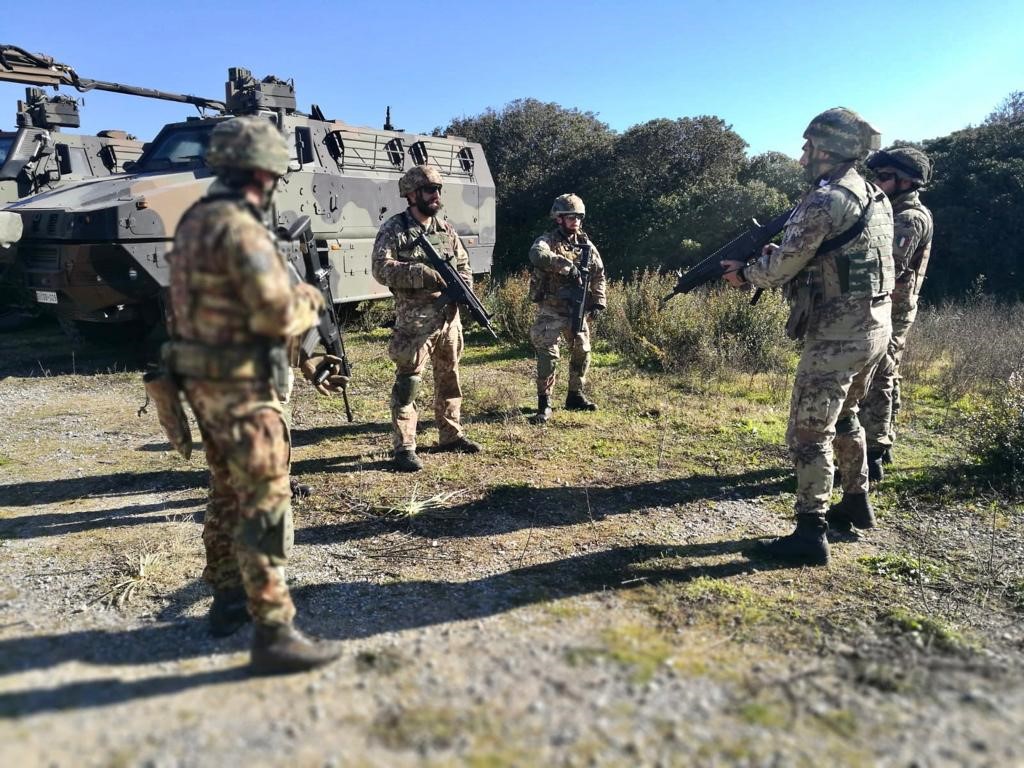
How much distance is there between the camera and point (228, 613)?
114 inches

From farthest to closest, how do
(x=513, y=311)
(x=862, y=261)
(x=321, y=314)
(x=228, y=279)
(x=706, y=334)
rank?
(x=513, y=311)
(x=706, y=334)
(x=321, y=314)
(x=862, y=261)
(x=228, y=279)

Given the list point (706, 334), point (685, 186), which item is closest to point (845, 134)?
point (706, 334)

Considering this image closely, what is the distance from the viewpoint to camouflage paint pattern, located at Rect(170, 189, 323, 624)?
92.5 inches

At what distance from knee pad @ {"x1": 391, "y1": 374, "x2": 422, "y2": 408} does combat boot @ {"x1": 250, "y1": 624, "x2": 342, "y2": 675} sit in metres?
2.52

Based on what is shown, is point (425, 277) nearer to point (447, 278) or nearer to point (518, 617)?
point (447, 278)

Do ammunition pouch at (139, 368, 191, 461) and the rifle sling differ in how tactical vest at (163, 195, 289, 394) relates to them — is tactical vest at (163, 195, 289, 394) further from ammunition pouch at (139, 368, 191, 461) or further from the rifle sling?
the rifle sling

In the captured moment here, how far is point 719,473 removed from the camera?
497cm

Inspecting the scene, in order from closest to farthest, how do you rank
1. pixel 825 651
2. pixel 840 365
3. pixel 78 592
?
pixel 825 651
pixel 78 592
pixel 840 365

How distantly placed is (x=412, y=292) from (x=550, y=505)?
5.68 ft

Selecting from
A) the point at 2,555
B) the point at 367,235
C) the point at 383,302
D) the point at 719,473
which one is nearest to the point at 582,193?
the point at 383,302

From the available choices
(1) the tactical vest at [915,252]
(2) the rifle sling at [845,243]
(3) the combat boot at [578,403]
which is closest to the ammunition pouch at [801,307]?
(2) the rifle sling at [845,243]

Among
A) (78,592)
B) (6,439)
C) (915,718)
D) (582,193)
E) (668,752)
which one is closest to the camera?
(668,752)

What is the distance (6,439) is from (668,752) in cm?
558

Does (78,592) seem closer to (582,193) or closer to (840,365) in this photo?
(840,365)
